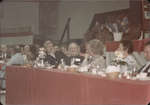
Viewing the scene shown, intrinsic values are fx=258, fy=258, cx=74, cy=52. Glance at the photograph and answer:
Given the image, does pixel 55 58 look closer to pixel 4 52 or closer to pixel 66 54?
pixel 66 54

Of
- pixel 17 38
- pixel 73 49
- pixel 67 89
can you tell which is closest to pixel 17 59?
pixel 17 38

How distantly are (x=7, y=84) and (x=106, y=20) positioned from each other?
2.15 metres

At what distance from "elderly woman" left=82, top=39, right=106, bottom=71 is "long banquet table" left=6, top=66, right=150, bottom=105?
1.27 ft

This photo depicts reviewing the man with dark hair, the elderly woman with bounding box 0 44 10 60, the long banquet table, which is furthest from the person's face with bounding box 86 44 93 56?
the elderly woman with bounding box 0 44 10 60

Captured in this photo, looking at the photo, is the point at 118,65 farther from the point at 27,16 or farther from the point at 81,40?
the point at 27,16

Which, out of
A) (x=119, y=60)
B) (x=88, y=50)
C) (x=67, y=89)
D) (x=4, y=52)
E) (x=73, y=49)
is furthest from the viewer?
(x=4, y=52)

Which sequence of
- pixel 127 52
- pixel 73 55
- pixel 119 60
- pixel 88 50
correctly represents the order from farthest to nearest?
1. pixel 73 55
2. pixel 88 50
3. pixel 127 52
4. pixel 119 60

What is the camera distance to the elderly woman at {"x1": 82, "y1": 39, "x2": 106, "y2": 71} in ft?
10.6

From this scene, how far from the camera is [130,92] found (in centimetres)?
222

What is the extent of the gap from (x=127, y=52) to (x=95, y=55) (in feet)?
1.48

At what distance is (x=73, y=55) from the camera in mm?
3836

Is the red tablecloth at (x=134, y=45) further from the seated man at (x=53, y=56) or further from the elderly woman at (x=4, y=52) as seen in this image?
the elderly woman at (x=4, y=52)

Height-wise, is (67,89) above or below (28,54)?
below

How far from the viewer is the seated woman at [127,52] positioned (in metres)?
2.99
